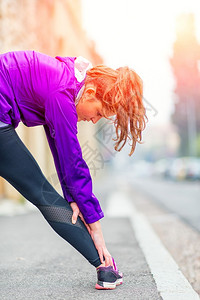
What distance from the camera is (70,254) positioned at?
3902 mm

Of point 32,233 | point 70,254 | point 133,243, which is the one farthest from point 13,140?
point 32,233

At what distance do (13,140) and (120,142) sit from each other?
1.79ft

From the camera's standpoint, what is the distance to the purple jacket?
2.33 metres

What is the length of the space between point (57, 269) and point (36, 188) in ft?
3.38

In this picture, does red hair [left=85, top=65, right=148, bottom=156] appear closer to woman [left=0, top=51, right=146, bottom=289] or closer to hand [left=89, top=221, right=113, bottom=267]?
woman [left=0, top=51, right=146, bottom=289]

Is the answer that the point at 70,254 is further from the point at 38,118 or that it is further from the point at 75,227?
the point at 38,118

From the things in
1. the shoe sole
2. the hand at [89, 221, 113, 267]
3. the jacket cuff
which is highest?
the jacket cuff

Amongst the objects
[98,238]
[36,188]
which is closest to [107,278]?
[98,238]

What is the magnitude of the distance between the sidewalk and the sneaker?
4cm

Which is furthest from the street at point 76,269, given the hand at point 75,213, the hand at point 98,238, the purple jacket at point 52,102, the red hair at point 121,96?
the red hair at point 121,96

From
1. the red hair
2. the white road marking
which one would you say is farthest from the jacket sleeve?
the white road marking

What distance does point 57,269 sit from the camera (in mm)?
3287

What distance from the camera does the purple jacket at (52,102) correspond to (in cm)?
233

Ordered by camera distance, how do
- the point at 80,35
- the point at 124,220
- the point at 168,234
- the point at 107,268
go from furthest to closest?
the point at 80,35
the point at 124,220
the point at 168,234
the point at 107,268
